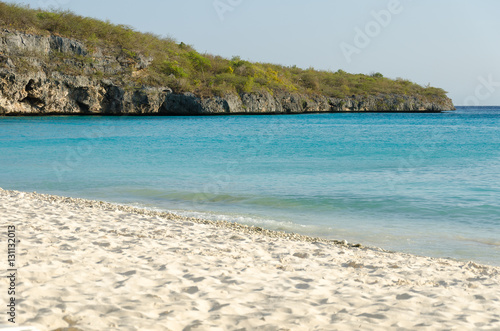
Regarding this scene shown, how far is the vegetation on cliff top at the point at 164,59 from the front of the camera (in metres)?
61.0

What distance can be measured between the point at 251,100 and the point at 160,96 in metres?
15.2


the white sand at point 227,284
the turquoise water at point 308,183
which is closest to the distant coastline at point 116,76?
the turquoise water at point 308,183

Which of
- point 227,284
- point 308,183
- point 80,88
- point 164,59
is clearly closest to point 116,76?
point 80,88

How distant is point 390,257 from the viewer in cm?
680

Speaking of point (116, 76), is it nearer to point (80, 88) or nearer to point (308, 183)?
point (80, 88)

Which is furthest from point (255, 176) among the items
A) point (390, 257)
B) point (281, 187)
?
point (390, 257)

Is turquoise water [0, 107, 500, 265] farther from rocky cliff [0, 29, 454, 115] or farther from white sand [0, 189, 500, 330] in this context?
rocky cliff [0, 29, 454, 115]

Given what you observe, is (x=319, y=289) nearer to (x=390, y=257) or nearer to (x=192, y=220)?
(x=390, y=257)

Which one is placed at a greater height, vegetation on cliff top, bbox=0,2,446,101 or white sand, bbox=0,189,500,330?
A: vegetation on cliff top, bbox=0,2,446,101

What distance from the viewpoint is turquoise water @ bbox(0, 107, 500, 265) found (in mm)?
9180

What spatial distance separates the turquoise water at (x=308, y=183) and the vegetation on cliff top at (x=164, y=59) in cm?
3945

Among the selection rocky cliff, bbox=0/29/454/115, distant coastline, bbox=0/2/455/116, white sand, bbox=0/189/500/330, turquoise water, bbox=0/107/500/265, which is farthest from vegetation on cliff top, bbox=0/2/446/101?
white sand, bbox=0/189/500/330

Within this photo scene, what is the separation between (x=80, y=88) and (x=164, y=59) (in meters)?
17.6

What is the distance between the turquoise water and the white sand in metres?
2.08
